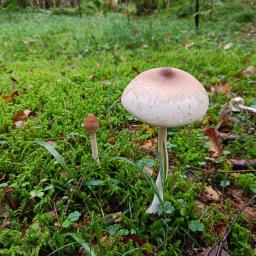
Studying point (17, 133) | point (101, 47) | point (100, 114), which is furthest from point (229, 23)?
point (17, 133)

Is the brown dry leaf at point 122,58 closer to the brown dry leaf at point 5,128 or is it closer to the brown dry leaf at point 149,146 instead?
the brown dry leaf at point 149,146

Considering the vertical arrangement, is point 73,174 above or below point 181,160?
above

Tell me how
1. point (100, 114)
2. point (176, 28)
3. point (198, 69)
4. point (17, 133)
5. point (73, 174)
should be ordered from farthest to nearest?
point (176, 28) → point (198, 69) → point (100, 114) → point (17, 133) → point (73, 174)

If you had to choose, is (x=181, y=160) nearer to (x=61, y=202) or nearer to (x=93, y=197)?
(x=93, y=197)

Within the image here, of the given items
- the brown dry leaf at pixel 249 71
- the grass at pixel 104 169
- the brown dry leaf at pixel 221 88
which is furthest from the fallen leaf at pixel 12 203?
the brown dry leaf at pixel 249 71

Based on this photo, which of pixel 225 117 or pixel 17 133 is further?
pixel 225 117

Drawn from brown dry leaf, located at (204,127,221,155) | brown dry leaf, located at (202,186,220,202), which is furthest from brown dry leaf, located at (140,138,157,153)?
brown dry leaf, located at (202,186,220,202)

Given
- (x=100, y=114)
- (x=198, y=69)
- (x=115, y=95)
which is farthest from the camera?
(x=198, y=69)
